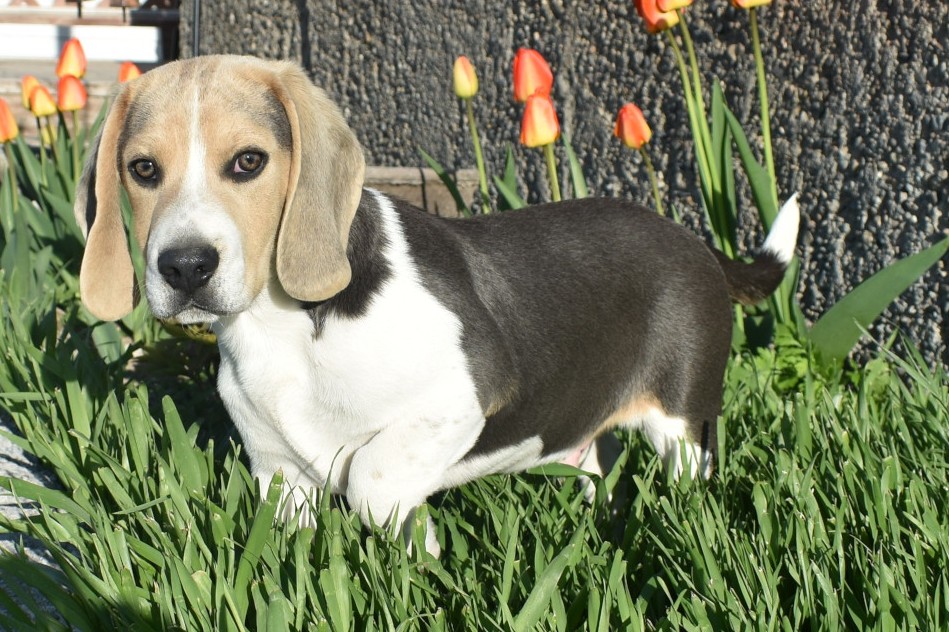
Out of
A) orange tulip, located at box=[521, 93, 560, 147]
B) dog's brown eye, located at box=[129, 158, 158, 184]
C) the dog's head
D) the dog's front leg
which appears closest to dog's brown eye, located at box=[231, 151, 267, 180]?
the dog's head

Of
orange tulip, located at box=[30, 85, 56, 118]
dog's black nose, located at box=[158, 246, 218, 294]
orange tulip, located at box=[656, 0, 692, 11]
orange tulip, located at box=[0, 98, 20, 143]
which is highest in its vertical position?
orange tulip, located at box=[656, 0, 692, 11]

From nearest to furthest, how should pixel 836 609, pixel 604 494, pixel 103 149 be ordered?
pixel 836 609 → pixel 103 149 → pixel 604 494

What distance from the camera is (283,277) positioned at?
7.82ft

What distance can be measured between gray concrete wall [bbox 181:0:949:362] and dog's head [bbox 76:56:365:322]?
2178 millimetres

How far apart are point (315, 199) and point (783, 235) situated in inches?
64.8

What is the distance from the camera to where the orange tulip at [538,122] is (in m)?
3.86

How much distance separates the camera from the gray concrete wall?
3.76m

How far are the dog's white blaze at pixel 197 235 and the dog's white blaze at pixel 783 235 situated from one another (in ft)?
5.83

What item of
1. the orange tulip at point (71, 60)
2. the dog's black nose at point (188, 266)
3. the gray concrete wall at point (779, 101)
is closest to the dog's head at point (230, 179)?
the dog's black nose at point (188, 266)

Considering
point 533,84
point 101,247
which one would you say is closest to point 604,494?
point 101,247

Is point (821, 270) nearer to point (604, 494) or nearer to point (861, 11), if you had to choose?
point (861, 11)

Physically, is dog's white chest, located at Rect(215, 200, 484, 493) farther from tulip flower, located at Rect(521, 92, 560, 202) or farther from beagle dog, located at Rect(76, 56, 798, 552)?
tulip flower, located at Rect(521, 92, 560, 202)

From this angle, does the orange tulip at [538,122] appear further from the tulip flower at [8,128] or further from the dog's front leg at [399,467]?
the tulip flower at [8,128]

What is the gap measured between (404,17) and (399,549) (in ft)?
15.3
